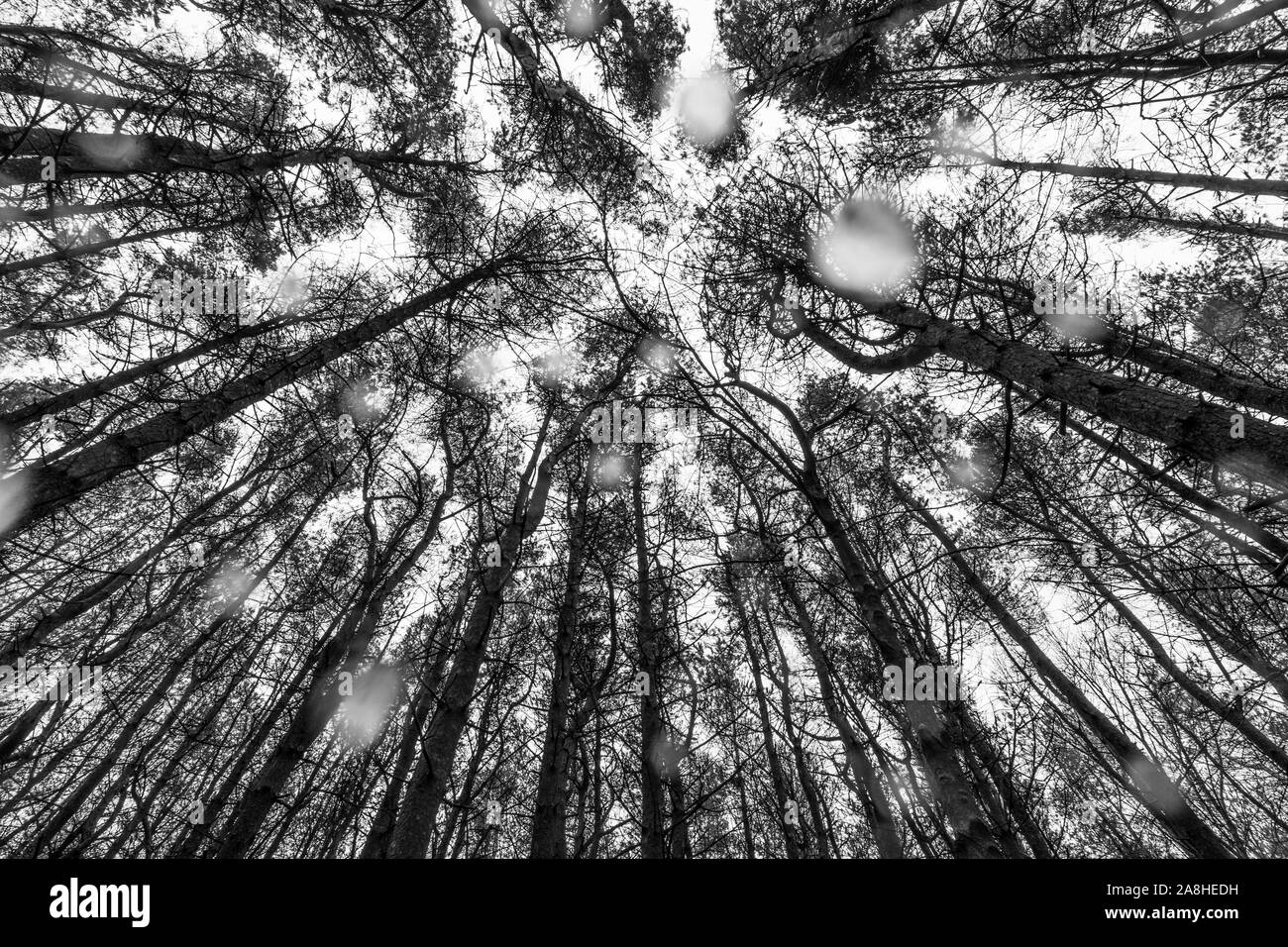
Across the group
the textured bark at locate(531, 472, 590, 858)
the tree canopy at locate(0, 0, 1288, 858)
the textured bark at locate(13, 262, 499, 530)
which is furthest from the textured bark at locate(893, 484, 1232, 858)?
the textured bark at locate(13, 262, 499, 530)

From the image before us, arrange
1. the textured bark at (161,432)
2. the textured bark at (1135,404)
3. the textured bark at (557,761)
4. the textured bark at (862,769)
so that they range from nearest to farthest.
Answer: the textured bark at (1135,404) → the textured bark at (161,432) → the textured bark at (557,761) → the textured bark at (862,769)

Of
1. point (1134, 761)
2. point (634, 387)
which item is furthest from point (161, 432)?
point (1134, 761)

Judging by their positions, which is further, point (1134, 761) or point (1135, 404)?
point (1134, 761)

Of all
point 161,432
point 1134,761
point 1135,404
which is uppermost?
point 161,432

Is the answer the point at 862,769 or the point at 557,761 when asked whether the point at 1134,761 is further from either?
the point at 557,761

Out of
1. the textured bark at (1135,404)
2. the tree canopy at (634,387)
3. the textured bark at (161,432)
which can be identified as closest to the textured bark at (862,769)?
the tree canopy at (634,387)

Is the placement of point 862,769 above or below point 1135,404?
below

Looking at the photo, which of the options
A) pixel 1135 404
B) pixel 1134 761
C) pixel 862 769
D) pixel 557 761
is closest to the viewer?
pixel 1135 404

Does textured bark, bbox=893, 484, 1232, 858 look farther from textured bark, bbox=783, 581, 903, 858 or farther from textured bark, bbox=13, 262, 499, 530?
textured bark, bbox=13, 262, 499, 530

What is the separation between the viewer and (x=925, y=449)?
742cm

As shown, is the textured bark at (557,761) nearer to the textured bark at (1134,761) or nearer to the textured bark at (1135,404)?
the textured bark at (1134,761)

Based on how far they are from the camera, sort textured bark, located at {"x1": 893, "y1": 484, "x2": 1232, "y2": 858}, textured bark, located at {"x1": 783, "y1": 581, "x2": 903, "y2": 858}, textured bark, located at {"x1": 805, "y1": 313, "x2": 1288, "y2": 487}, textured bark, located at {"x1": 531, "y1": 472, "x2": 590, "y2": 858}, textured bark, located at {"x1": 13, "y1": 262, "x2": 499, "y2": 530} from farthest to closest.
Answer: textured bark, located at {"x1": 783, "y1": 581, "x2": 903, "y2": 858} → textured bark, located at {"x1": 893, "y1": 484, "x2": 1232, "y2": 858} → textured bark, located at {"x1": 531, "y1": 472, "x2": 590, "y2": 858} → textured bark, located at {"x1": 13, "y1": 262, "x2": 499, "y2": 530} → textured bark, located at {"x1": 805, "y1": 313, "x2": 1288, "y2": 487}
